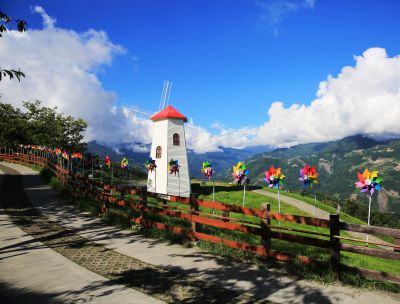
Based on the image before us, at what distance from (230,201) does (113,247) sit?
3044cm

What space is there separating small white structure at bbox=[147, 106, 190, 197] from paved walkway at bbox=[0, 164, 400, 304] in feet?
78.8

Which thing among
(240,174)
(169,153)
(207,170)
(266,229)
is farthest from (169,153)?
(266,229)

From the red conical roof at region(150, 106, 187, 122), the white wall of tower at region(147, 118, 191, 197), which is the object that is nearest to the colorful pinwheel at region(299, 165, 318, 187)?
the white wall of tower at region(147, 118, 191, 197)

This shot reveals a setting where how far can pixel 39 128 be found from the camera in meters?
67.0

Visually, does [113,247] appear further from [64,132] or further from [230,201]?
[64,132]

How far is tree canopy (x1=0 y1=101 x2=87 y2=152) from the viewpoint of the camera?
65.5 metres

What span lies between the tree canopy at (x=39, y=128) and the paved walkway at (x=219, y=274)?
187 ft

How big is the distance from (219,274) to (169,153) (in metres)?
30.7

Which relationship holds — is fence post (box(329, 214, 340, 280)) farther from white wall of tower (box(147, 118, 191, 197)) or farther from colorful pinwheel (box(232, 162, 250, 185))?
white wall of tower (box(147, 118, 191, 197))

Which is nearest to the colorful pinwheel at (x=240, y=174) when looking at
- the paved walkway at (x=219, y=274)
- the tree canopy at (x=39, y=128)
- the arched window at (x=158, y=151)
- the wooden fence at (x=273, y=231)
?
the wooden fence at (x=273, y=231)

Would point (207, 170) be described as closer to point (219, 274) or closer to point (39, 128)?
point (219, 274)

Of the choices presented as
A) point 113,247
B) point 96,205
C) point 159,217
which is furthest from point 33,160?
point 113,247

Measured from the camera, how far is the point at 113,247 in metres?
11.7

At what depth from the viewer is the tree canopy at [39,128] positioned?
215 feet
